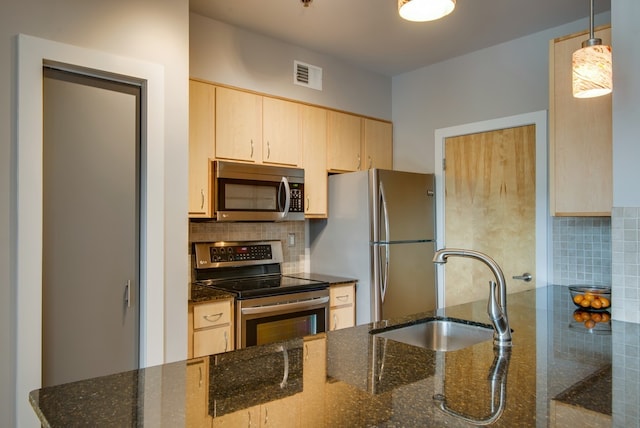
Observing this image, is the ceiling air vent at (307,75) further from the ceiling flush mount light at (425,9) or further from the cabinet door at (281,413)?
the cabinet door at (281,413)

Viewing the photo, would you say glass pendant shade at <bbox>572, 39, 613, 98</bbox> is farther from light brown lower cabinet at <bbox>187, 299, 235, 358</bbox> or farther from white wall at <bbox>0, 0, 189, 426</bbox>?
light brown lower cabinet at <bbox>187, 299, 235, 358</bbox>

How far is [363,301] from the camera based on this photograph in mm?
3332

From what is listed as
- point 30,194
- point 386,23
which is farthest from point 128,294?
point 386,23

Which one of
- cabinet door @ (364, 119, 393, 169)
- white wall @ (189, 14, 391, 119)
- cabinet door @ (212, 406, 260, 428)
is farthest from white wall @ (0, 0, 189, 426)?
cabinet door @ (364, 119, 393, 169)

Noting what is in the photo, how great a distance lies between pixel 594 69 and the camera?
154 cm

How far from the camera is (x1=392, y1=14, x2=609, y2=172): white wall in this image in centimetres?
317

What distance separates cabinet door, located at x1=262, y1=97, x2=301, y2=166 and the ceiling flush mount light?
1.81m

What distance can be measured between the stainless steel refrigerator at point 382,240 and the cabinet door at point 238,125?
767mm

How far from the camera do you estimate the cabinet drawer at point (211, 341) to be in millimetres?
2609

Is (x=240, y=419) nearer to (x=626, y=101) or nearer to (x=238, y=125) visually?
(x=626, y=101)

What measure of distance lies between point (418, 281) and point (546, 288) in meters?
0.96

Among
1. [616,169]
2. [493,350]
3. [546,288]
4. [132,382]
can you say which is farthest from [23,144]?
[546,288]

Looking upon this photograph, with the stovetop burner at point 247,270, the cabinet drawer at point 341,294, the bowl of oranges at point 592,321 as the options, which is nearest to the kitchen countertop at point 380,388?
the bowl of oranges at point 592,321

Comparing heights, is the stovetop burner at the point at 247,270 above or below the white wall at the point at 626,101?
below
